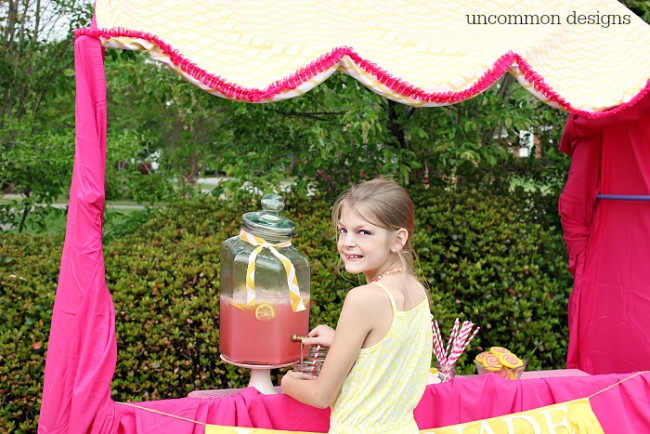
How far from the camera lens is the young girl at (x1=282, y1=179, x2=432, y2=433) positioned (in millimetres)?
1913

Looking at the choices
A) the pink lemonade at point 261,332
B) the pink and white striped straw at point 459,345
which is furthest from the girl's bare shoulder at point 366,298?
the pink and white striped straw at point 459,345

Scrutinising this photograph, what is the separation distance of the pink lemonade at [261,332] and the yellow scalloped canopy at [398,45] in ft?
2.41

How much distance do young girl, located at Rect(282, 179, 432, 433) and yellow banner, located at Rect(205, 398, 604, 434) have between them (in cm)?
57

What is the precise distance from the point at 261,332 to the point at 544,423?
1.21m

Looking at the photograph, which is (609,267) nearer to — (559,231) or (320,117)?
(559,231)

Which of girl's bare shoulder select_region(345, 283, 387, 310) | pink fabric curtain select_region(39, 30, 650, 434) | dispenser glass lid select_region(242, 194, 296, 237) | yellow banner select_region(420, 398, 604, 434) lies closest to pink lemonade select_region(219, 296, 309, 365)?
pink fabric curtain select_region(39, 30, 650, 434)

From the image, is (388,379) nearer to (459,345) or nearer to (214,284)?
(459,345)

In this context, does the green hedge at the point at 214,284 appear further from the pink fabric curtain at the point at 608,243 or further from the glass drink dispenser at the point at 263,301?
the glass drink dispenser at the point at 263,301

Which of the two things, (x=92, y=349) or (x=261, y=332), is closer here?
(x=92, y=349)

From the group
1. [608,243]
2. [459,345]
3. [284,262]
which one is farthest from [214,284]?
[608,243]

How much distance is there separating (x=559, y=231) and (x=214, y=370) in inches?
114

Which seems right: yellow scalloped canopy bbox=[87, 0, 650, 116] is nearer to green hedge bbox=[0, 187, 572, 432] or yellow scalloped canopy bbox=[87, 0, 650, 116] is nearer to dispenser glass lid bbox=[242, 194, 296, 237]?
dispenser glass lid bbox=[242, 194, 296, 237]

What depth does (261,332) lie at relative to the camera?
2354 millimetres

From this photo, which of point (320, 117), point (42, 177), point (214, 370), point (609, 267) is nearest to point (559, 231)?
point (609, 267)
